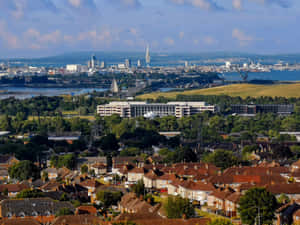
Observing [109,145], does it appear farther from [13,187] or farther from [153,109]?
[153,109]

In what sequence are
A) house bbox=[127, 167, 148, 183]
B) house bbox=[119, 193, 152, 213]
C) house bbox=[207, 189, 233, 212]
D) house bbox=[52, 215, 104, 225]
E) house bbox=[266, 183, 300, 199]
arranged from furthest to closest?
house bbox=[127, 167, 148, 183] < house bbox=[266, 183, 300, 199] < house bbox=[207, 189, 233, 212] < house bbox=[119, 193, 152, 213] < house bbox=[52, 215, 104, 225]

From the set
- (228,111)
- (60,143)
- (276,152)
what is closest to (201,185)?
(276,152)

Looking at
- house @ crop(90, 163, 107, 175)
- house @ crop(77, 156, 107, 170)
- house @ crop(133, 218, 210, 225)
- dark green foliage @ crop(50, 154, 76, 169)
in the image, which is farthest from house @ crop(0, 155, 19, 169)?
house @ crop(133, 218, 210, 225)

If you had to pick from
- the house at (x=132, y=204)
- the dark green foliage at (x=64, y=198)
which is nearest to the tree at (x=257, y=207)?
the house at (x=132, y=204)

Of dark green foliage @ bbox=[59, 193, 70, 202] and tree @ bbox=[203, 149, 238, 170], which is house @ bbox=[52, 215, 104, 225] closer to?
dark green foliage @ bbox=[59, 193, 70, 202]

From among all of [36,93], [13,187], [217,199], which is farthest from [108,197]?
[36,93]
